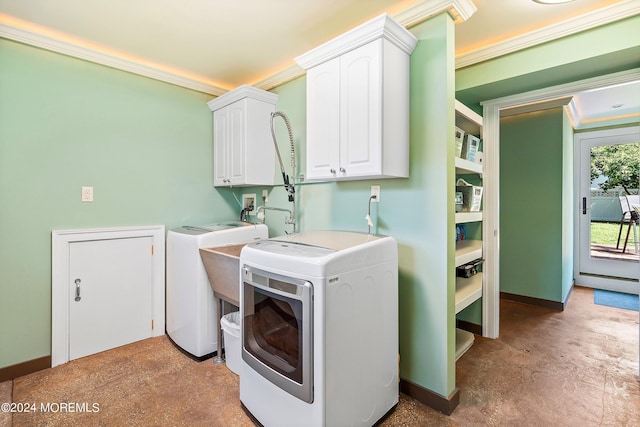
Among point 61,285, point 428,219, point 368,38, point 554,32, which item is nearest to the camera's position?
point 368,38

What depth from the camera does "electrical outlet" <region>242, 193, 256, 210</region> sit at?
127 inches

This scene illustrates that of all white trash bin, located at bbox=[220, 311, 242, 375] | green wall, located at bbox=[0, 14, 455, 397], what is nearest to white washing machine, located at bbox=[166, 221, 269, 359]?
white trash bin, located at bbox=[220, 311, 242, 375]

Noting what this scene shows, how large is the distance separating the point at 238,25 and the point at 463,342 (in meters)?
2.93

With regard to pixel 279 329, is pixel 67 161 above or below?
above

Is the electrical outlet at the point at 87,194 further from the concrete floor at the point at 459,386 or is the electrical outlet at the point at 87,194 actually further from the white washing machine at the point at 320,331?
the white washing machine at the point at 320,331

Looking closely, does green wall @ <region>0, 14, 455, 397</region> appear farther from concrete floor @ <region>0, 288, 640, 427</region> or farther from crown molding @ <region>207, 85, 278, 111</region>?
concrete floor @ <region>0, 288, 640, 427</region>

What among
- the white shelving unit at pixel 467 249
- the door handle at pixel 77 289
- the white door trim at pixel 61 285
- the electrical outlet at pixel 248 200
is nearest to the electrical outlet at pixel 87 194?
the white door trim at pixel 61 285

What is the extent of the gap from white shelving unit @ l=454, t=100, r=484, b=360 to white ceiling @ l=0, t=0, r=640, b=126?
470 mm

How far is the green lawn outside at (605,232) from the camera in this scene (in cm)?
415

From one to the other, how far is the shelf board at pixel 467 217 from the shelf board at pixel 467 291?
1.79ft

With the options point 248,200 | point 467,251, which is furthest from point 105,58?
point 467,251

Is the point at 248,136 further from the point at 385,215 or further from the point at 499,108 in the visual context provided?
the point at 499,108

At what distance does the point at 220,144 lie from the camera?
3020 millimetres

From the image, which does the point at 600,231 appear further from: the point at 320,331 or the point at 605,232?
the point at 320,331
